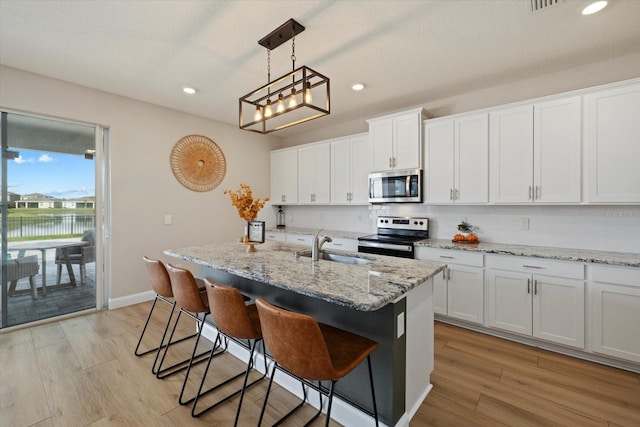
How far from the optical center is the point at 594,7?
6.49 feet

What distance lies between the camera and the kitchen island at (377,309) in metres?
1.48

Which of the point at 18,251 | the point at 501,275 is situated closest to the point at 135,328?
the point at 18,251

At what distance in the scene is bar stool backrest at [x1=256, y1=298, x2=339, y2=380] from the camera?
1240mm

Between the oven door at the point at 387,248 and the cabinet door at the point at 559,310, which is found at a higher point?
the oven door at the point at 387,248

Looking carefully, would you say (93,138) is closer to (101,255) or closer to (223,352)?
(101,255)

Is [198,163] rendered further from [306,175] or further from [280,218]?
[280,218]

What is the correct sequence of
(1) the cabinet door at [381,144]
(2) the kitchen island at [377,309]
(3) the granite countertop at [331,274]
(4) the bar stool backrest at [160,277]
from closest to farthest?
(3) the granite countertop at [331,274]
(2) the kitchen island at [377,309]
(4) the bar stool backrest at [160,277]
(1) the cabinet door at [381,144]

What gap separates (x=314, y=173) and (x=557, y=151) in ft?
10.4

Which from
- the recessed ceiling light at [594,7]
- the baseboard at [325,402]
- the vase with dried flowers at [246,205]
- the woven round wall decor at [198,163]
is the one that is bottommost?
the baseboard at [325,402]

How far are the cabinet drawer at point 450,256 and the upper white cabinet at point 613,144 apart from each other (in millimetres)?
1090

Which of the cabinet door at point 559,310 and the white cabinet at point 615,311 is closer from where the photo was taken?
the white cabinet at point 615,311

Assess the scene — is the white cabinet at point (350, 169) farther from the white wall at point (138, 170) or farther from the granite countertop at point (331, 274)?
the granite countertop at point (331, 274)

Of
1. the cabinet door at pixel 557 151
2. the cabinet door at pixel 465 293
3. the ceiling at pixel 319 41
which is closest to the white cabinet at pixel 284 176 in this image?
the ceiling at pixel 319 41

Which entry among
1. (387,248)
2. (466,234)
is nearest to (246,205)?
(387,248)
